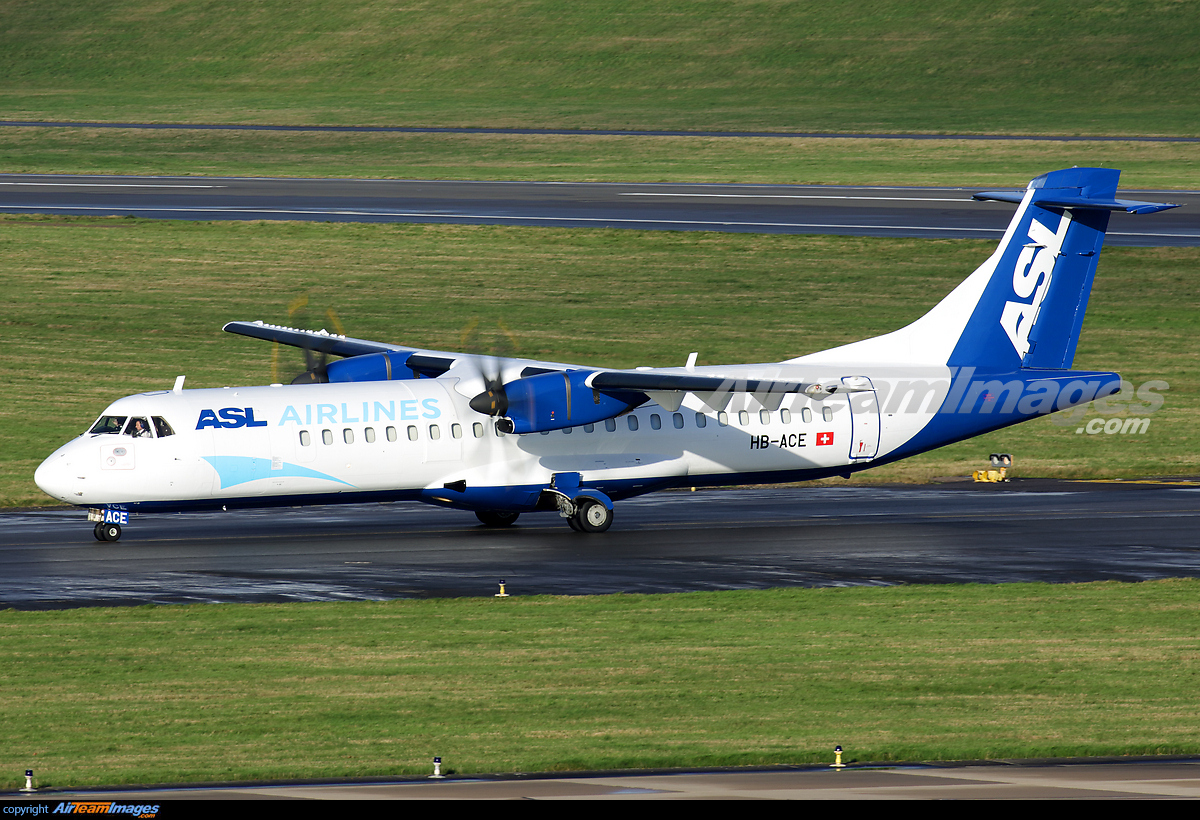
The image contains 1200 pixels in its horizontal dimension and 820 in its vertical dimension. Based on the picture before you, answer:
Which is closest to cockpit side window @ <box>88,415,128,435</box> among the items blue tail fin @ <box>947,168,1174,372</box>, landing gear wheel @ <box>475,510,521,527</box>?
landing gear wheel @ <box>475,510,521,527</box>

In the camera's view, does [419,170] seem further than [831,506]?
Yes

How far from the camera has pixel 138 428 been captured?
29141mm

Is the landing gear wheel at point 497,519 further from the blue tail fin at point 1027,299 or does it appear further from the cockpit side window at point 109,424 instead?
the cockpit side window at point 109,424

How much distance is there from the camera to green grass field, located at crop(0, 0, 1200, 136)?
341 feet

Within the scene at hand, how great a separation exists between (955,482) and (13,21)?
12172 centimetres

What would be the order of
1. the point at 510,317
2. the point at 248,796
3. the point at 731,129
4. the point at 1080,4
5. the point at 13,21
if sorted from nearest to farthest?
the point at 248,796 → the point at 510,317 → the point at 731,129 → the point at 1080,4 → the point at 13,21

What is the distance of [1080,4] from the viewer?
12519 cm

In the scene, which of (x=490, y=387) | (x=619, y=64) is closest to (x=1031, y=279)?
(x=490, y=387)

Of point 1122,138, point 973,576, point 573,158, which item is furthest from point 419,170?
point 973,576

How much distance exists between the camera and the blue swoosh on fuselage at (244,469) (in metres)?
29.2

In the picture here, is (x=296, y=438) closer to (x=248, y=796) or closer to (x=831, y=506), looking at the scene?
(x=831, y=506)

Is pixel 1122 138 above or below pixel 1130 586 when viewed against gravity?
above

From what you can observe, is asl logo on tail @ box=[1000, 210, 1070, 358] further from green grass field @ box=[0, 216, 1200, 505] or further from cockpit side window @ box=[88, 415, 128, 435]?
cockpit side window @ box=[88, 415, 128, 435]

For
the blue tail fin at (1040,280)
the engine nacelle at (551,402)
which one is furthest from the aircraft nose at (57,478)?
the blue tail fin at (1040,280)
